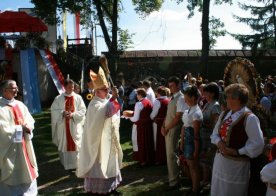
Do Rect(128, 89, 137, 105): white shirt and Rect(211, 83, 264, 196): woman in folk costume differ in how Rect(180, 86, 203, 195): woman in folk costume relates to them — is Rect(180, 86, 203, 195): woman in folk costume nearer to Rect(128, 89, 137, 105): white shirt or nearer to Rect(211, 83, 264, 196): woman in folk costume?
Rect(211, 83, 264, 196): woman in folk costume

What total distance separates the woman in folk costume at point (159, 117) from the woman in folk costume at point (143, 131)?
0.13 m

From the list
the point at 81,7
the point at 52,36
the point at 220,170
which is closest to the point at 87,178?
the point at 220,170

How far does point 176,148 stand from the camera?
649cm

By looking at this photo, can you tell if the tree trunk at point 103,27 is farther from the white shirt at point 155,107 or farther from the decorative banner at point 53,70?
the white shirt at point 155,107

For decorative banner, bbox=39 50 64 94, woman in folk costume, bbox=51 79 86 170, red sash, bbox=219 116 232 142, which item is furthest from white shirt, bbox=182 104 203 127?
decorative banner, bbox=39 50 64 94

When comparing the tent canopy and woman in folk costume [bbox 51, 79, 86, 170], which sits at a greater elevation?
the tent canopy

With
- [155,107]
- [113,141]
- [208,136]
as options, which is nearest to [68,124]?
[155,107]

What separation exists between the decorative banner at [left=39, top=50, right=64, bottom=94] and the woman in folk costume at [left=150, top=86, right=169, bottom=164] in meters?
11.3

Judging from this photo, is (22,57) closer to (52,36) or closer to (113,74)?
(113,74)

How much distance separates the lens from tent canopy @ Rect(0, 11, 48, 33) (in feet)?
60.5

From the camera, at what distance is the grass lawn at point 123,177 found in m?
6.61

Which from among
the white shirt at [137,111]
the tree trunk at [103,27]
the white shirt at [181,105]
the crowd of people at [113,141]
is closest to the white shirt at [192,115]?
the crowd of people at [113,141]

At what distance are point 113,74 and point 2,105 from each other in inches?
584

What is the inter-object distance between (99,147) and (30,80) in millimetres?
13555
